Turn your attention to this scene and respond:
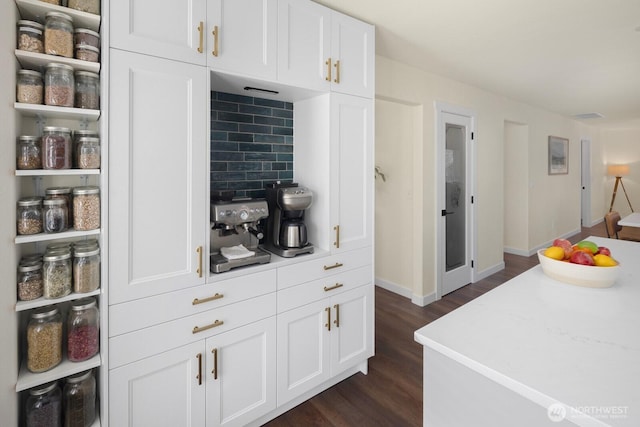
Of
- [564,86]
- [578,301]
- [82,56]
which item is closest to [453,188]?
[564,86]

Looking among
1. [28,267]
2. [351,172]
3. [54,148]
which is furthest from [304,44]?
[28,267]

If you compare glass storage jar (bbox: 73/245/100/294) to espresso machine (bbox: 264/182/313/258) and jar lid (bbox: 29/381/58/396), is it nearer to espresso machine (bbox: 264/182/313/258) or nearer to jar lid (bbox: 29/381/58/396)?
jar lid (bbox: 29/381/58/396)

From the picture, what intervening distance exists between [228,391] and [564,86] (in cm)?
500

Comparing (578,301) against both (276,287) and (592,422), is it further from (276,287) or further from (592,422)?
(276,287)

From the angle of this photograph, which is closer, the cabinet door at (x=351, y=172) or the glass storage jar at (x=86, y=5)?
the glass storage jar at (x=86, y=5)

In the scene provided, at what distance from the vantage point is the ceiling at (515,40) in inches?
83.2

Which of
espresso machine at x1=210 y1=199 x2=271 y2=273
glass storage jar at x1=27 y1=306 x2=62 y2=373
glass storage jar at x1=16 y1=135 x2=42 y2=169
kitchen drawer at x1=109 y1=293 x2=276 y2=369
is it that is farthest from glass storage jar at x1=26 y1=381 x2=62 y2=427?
glass storage jar at x1=16 y1=135 x2=42 y2=169

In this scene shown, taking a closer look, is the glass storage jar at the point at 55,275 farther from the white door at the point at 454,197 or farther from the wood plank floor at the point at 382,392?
the white door at the point at 454,197

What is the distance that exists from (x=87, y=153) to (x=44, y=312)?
25.9 inches

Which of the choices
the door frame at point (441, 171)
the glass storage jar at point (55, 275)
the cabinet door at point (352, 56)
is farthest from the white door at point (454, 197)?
the glass storage jar at point (55, 275)

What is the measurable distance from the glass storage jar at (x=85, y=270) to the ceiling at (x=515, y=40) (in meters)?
1.92

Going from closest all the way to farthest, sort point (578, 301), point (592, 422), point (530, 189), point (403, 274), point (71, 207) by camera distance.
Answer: point (592, 422) → point (578, 301) → point (71, 207) → point (403, 274) → point (530, 189)

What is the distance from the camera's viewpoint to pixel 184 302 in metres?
1.49

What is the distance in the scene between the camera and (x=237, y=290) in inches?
65.3
